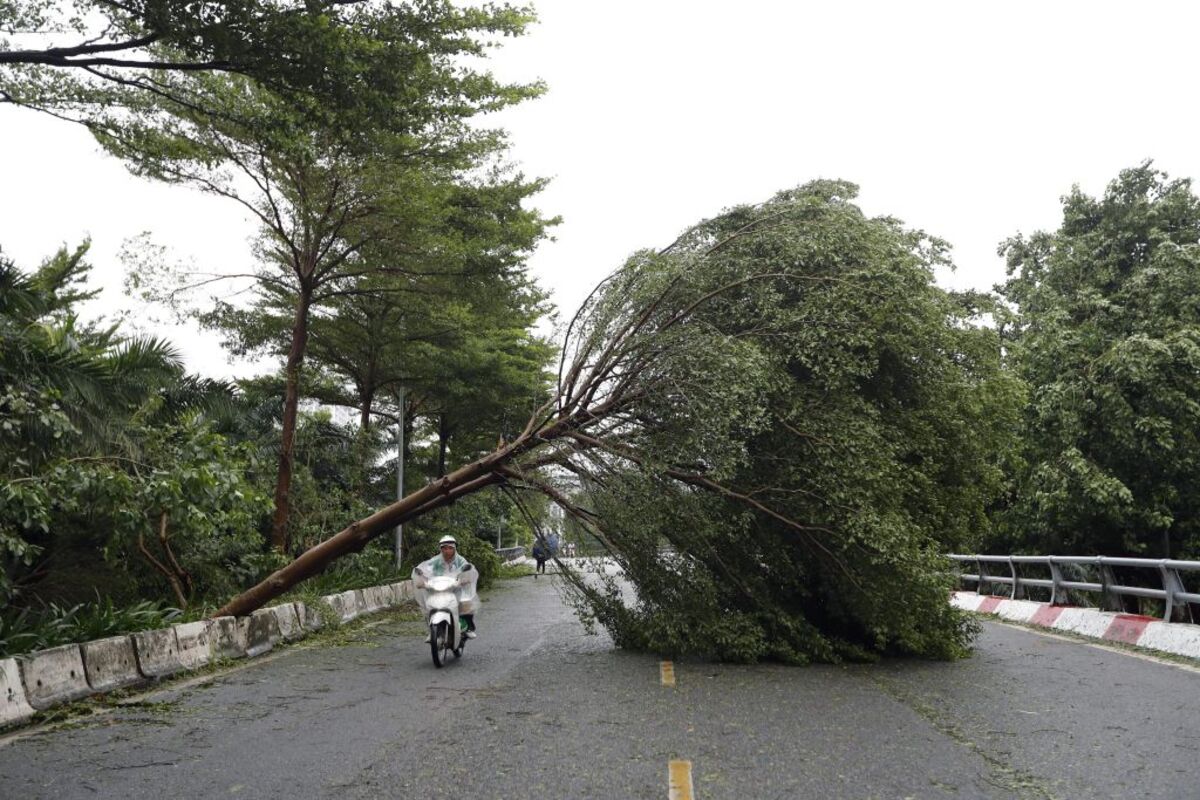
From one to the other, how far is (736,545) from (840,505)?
63.0 inches

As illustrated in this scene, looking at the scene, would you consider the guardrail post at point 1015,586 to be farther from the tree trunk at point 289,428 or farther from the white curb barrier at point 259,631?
the tree trunk at point 289,428

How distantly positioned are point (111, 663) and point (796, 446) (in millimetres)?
7763

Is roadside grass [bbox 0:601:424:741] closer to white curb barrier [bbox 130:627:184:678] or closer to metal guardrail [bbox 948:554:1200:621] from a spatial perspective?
white curb barrier [bbox 130:627:184:678]

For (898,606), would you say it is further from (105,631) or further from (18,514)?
(18,514)

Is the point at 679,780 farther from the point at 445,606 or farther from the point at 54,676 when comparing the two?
the point at 445,606

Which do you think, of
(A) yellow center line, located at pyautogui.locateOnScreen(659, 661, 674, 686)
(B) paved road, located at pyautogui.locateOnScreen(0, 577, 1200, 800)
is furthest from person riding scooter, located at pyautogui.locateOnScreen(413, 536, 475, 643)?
(A) yellow center line, located at pyautogui.locateOnScreen(659, 661, 674, 686)

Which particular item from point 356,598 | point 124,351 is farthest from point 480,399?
point 124,351

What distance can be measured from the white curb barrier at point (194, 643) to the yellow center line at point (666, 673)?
5.37 meters

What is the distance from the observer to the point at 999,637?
543 inches

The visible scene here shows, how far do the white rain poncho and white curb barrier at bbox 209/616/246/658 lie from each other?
2.39 metres

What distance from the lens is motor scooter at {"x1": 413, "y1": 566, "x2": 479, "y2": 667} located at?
1138 cm

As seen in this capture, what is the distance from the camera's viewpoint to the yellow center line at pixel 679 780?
5359mm

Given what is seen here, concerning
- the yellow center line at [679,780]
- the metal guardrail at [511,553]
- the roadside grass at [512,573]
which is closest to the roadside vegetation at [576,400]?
the yellow center line at [679,780]

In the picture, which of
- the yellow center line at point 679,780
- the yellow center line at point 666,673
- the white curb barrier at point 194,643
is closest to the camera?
the yellow center line at point 679,780
